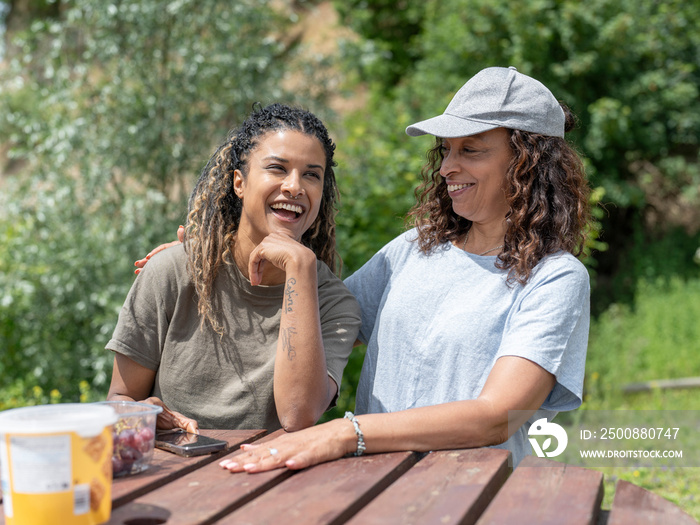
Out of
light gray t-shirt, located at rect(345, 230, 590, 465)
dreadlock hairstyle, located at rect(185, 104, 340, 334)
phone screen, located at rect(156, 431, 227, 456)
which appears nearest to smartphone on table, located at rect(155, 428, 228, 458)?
phone screen, located at rect(156, 431, 227, 456)

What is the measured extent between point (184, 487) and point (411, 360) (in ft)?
2.70

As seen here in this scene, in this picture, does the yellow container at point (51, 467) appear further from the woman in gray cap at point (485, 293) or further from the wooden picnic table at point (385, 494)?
the woman in gray cap at point (485, 293)

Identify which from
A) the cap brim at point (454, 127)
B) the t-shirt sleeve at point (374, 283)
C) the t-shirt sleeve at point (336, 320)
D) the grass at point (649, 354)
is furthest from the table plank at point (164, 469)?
the grass at point (649, 354)

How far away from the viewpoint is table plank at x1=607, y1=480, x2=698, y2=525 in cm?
135

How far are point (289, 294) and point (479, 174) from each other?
26.7 inches

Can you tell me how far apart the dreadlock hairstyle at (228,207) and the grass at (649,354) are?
255cm

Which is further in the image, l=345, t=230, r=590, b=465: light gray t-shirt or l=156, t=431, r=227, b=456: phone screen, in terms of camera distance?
l=345, t=230, r=590, b=465: light gray t-shirt

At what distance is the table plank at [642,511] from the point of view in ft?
4.44

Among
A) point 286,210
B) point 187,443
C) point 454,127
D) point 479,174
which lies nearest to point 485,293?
point 479,174

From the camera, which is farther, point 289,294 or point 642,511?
point 289,294

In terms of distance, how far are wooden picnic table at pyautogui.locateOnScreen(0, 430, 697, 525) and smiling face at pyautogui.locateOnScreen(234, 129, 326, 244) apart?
780 mm

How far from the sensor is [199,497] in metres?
1.39

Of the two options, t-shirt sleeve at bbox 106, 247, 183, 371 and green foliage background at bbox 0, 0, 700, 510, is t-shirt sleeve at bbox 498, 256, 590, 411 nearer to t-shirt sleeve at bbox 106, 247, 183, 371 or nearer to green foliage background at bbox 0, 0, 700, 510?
t-shirt sleeve at bbox 106, 247, 183, 371

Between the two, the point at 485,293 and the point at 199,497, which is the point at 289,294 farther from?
the point at 199,497
